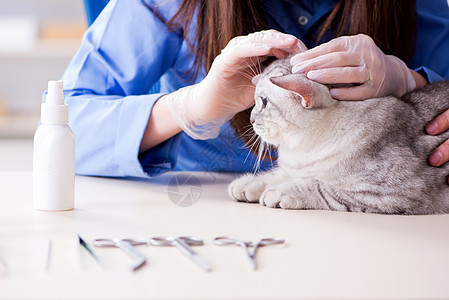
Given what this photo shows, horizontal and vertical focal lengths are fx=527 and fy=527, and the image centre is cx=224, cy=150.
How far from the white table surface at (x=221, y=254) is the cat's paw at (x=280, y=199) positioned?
0.06 ft

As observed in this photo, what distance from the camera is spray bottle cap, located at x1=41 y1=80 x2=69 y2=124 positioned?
2.81ft

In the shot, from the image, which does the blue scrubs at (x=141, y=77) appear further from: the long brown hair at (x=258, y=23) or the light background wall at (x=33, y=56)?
the light background wall at (x=33, y=56)

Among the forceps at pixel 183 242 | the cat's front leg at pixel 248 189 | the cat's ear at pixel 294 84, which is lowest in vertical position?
the cat's front leg at pixel 248 189

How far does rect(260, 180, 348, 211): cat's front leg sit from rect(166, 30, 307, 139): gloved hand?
25cm

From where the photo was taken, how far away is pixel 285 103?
97 centimetres

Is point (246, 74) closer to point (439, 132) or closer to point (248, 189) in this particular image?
point (248, 189)

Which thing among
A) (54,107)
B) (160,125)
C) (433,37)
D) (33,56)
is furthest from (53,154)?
(33,56)

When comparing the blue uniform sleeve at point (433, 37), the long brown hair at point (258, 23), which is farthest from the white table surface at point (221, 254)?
the blue uniform sleeve at point (433, 37)

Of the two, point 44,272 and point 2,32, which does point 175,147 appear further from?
point 2,32

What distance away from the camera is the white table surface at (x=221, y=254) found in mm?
551

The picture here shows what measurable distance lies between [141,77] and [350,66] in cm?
61

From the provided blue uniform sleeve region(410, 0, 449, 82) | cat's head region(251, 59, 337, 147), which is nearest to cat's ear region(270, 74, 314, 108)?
cat's head region(251, 59, 337, 147)

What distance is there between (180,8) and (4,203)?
62 centimetres

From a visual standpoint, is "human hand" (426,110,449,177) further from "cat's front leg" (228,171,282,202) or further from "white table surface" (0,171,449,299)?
"cat's front leg" (228,171,282,202)
